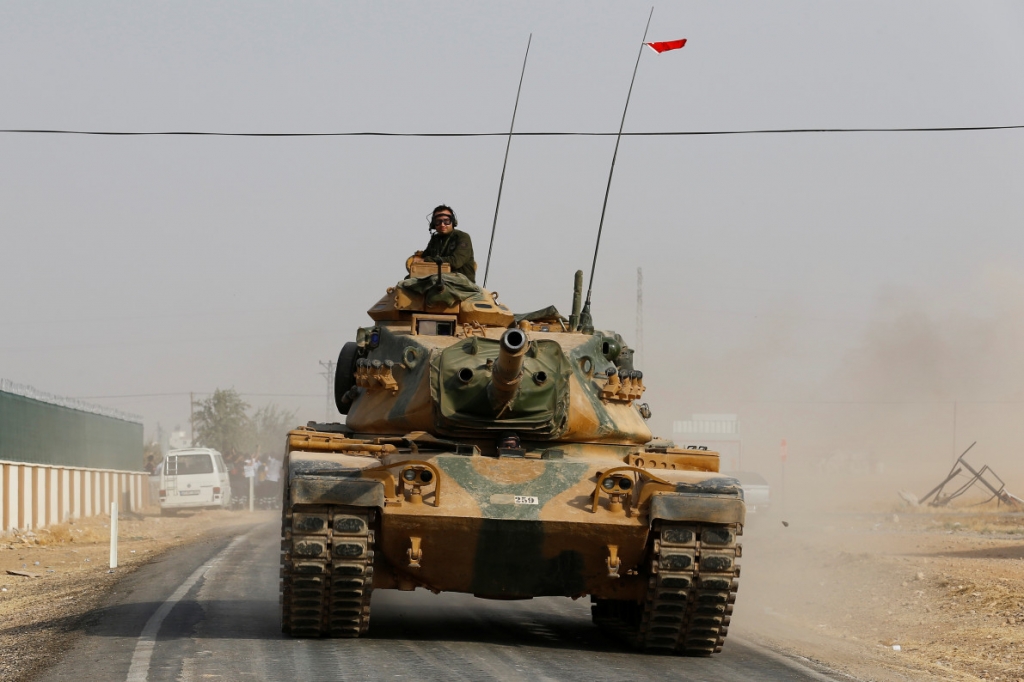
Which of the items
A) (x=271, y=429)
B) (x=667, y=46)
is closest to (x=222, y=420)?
(x=271, y=429)

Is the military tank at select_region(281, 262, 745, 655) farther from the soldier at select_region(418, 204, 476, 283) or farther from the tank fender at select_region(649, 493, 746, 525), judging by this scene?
the soldier at select_region(418, 204, 476, 283)

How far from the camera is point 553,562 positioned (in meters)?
12.1

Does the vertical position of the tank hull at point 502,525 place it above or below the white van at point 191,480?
above

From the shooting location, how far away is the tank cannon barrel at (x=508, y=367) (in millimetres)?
11602

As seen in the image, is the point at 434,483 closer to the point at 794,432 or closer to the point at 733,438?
the point at 733,438

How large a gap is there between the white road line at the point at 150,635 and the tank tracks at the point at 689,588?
403 cm

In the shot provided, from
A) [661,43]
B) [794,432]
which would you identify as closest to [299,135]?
[661,43]

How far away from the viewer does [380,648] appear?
11492 mm

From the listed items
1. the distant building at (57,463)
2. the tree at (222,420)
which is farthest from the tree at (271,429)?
the distant building at (57,463)

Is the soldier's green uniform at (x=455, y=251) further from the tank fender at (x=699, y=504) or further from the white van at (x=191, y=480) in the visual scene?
the white van at (x=191, y=480)

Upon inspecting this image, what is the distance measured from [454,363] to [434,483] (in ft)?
5.76

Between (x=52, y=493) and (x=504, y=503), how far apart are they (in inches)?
942

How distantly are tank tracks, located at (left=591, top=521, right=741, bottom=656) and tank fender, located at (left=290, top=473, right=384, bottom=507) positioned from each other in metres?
2.30

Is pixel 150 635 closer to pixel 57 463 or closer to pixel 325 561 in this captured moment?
pixel 325 561
